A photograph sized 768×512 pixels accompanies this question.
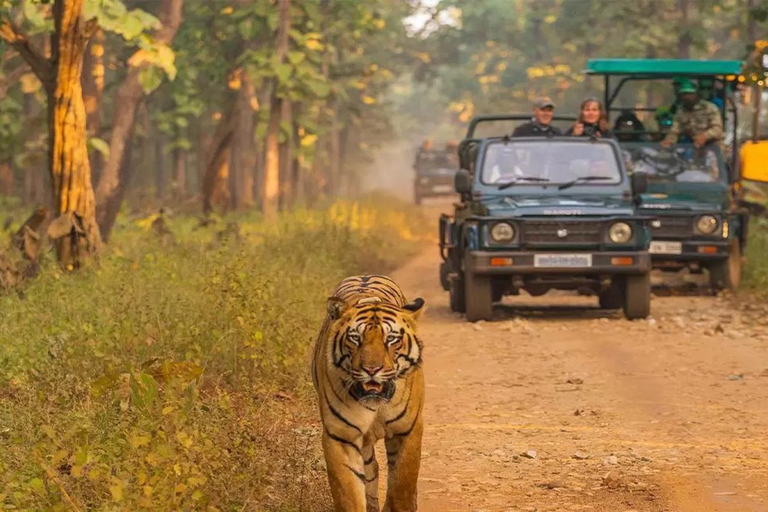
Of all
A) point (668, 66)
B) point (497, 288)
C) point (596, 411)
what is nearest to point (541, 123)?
point (497, 288)

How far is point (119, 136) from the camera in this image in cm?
1656

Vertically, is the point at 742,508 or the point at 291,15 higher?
the point at 291,15

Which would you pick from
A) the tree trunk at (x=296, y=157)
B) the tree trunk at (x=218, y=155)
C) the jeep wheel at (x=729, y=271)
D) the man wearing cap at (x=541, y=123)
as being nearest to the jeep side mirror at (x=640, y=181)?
the man wearing cap at (x=541, y=123)

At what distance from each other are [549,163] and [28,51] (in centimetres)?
539

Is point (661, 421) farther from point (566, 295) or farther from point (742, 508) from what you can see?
point (566, 295)

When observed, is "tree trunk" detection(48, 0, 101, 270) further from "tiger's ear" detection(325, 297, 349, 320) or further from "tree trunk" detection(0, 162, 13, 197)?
"tree trunk" detection(0, 162, 13, 197)

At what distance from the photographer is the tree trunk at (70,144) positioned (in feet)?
42.3

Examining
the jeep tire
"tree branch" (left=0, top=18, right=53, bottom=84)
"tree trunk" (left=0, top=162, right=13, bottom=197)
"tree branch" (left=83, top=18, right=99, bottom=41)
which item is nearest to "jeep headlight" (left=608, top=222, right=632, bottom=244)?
the jeep tire

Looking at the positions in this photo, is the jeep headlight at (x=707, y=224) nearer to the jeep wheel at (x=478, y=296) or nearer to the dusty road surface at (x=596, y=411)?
the dusty road surface at (x=596, y=411)

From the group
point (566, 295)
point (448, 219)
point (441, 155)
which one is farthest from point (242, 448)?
point (441, 155)

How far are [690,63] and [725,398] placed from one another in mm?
9231

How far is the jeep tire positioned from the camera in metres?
15.0

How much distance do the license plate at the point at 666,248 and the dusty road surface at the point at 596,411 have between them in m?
1.38

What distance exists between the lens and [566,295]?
57.7 ft
